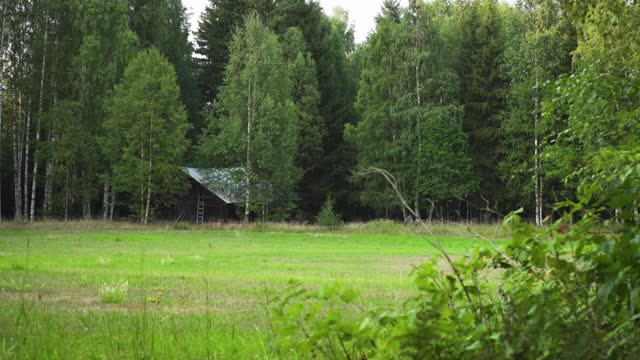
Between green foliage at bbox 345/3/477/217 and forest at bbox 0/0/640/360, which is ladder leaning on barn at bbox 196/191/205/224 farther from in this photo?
green foliage at bbox 345/3/477/217

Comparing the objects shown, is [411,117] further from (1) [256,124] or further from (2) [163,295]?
(2) [163,295]

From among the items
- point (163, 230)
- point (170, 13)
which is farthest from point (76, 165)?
point (170, 13)

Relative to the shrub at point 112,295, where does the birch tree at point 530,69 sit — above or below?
above

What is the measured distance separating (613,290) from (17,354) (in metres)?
3.69

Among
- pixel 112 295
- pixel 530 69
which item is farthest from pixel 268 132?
pixel 112 295

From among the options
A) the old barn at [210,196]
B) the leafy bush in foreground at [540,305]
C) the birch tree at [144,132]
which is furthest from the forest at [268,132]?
the leafy bush in foreground at [540,305]

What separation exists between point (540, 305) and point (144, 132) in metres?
40.3

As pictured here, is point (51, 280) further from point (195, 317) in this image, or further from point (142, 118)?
point (142, 118)

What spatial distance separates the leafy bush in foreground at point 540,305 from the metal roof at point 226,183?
130 feet

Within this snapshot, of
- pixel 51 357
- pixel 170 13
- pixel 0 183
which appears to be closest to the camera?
pixel 51 357

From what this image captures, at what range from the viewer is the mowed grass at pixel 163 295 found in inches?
185

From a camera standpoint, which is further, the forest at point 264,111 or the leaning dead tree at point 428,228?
the forest at point 264,111

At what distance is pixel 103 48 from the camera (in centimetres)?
4288

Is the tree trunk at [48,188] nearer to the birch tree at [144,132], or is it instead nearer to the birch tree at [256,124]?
the birch tree at [144,132]
